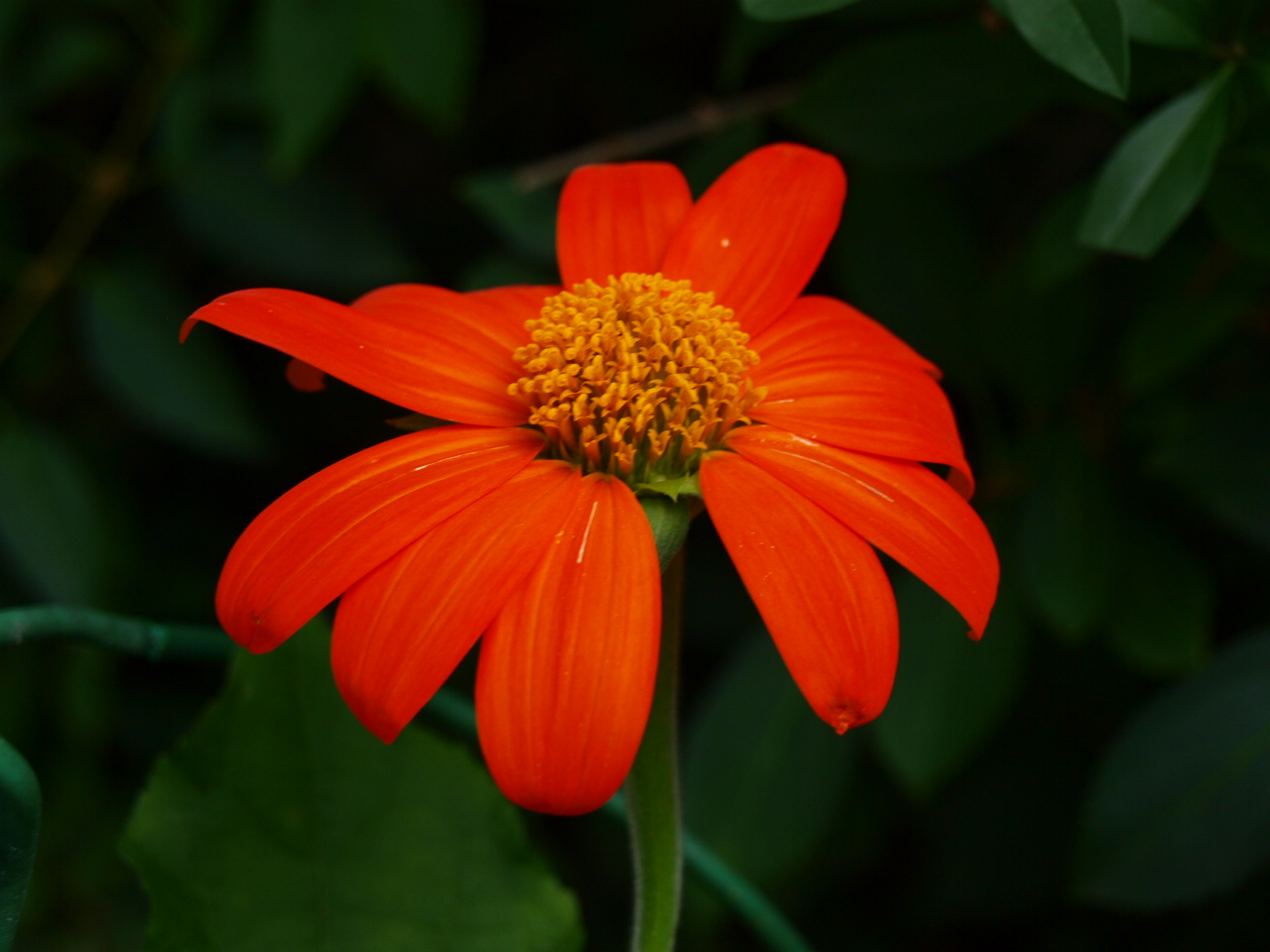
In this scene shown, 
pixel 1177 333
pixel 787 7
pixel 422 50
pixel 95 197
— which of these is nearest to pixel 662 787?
pixel 787 7

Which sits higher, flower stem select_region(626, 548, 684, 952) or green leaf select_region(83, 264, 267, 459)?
flower stem select_region(626, 548, 684, 952)

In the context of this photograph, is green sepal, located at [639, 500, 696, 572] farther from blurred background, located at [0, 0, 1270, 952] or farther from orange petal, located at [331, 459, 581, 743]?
blurred background, located at [0, 0, 1270, 952]

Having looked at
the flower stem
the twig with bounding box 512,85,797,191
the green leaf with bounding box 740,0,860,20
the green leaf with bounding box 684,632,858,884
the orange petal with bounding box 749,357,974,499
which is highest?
the green leaf with bounding box 740,0,860,20

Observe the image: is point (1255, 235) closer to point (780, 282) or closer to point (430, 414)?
point (780, 282)

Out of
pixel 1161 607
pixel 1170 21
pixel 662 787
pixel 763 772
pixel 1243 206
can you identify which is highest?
pixel 1170 21

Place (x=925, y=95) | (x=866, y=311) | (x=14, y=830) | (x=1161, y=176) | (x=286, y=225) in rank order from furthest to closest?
(x=286, y=225) < (x=866, y=311) < (x=925, y=95) < (x=1161, y=176) < (x=14, y=830)

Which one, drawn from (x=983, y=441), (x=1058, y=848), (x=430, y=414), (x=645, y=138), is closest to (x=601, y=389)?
(x=430, y=414)

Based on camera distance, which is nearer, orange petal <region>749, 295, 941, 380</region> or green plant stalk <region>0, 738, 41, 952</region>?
Answer: green plant stalk <region>0, 738, 41, 952</region>

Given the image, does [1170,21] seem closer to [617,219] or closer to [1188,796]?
[617,219]

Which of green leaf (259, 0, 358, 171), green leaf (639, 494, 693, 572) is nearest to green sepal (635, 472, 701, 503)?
green leaf (639, 494, 693, 572)
